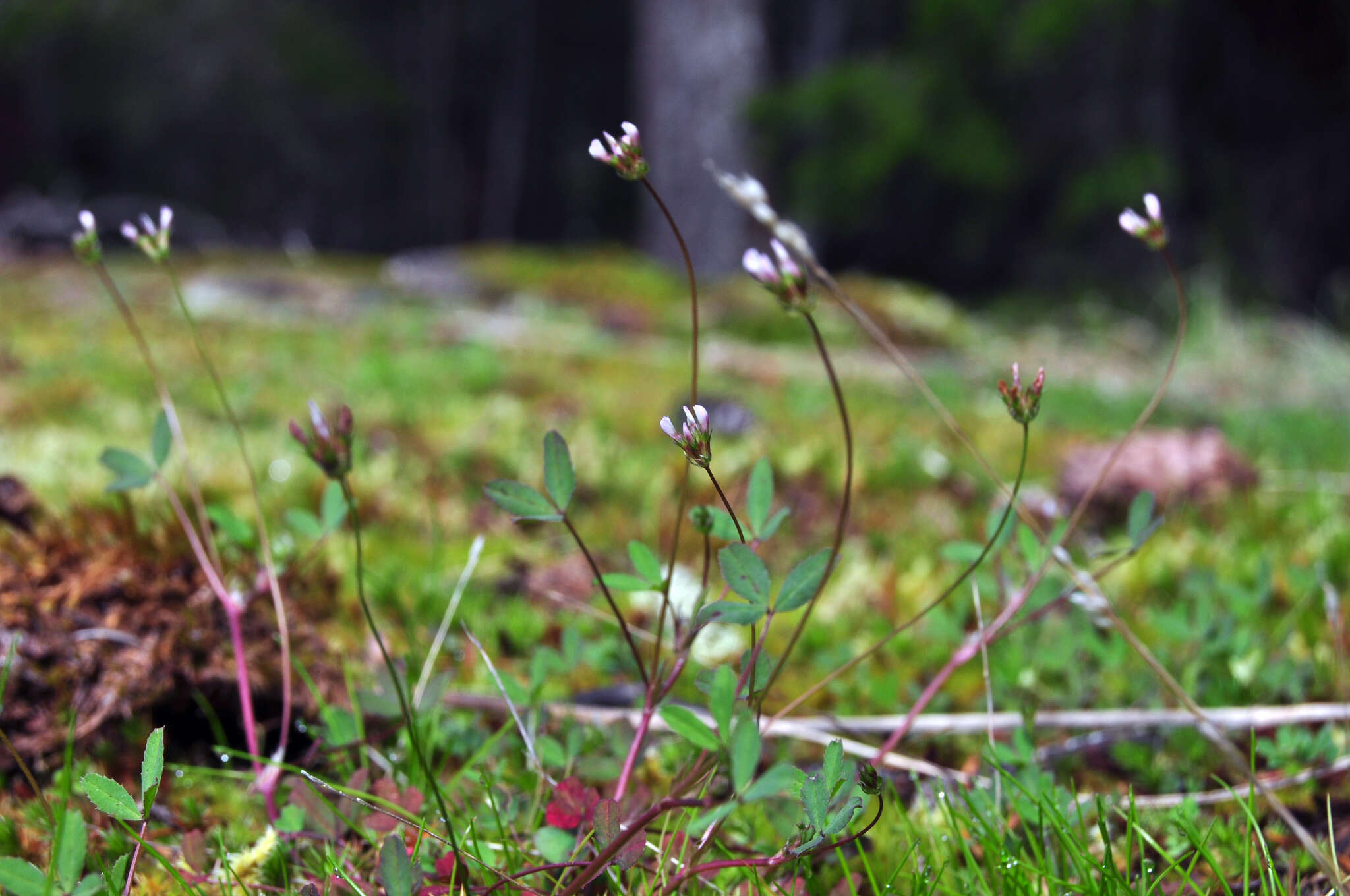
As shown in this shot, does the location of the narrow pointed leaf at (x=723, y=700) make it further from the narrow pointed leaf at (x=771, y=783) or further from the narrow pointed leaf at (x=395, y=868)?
the narrow pointed leaf at (x=395, y=868)

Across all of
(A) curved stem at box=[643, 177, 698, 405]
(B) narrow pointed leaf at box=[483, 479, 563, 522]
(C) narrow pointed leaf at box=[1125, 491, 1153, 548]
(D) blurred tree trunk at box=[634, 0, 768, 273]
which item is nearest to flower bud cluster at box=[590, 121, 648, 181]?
(A) curved stem at box=[643, 177, 698, 405]

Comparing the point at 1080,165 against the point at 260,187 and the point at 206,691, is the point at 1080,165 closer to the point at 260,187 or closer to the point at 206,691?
the point at 206,691

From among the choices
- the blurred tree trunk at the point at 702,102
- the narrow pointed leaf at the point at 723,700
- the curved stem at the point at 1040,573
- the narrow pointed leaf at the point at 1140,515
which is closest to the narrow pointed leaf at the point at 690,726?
the narrow pointed leaf at the point at 723,700

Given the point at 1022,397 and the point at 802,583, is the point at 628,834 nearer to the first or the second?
the point at 802,583

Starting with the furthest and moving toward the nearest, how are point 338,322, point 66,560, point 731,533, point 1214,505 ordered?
point 338,322
point 1214,505
point 66,560
point 731,533

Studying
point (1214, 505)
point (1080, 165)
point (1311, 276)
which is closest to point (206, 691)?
point (1214, 505)

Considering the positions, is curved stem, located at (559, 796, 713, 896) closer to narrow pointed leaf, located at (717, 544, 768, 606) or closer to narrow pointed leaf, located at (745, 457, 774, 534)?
narrow pointed leaf, located at (717, 544, 768, 606)

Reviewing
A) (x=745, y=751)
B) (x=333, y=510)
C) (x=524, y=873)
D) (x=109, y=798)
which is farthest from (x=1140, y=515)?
(x=109, y=798)

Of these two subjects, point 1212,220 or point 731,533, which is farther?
point 1212,220
